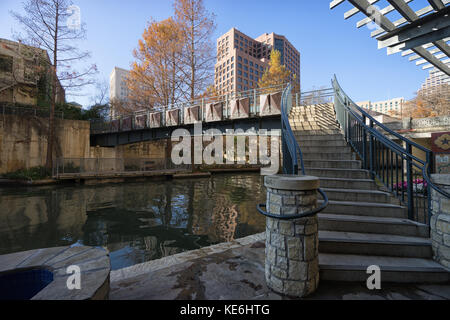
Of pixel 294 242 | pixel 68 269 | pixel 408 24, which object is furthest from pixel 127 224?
pixel 408 24

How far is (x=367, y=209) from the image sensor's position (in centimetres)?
377

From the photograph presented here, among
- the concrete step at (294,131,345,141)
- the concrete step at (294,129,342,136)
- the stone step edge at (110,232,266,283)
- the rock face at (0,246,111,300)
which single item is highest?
the concrete step at (294,129,342,136)

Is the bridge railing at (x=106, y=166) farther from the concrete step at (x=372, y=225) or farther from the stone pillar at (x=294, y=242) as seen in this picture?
the stone pillar at (x=294, y=242)

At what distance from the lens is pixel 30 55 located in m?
24.8

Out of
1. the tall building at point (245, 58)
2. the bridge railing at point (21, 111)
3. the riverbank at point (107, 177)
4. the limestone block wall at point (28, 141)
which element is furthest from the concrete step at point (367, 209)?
the tall building at point (245, 58)

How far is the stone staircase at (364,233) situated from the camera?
108 inches

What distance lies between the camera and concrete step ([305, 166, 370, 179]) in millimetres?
4734

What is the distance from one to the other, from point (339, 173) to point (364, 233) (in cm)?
172

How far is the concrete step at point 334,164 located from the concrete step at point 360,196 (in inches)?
42.1

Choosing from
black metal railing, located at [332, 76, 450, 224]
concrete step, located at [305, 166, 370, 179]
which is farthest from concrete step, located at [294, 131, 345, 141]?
concrete step, located at [305, 166, 370, 179]

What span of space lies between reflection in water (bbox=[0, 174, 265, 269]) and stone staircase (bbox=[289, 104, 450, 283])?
2.51 meters

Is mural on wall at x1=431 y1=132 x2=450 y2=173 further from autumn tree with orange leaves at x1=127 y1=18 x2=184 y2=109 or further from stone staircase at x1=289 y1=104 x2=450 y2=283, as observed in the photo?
autumn tree with orange leaves at x1=127 y1=18 x2=184 y2=109

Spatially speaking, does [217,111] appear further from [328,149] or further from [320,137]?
[328,149]

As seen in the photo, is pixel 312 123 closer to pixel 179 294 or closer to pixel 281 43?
pixel 179 294
